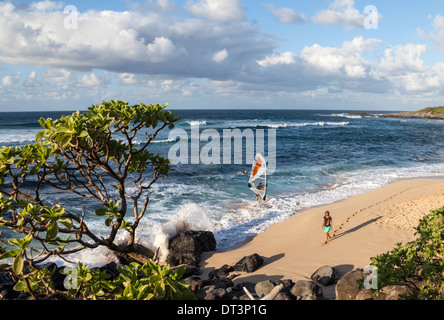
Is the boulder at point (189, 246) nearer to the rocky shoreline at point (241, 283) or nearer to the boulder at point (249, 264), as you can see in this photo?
the rocky shoreline at point (241, 283)

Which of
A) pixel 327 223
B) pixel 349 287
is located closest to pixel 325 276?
pixel 349 287

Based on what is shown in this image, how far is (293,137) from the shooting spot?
42562 millimetres

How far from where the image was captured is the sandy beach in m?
8.08

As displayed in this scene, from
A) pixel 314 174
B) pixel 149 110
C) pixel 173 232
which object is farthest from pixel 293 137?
pixel 149 110

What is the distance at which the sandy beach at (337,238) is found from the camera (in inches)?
318

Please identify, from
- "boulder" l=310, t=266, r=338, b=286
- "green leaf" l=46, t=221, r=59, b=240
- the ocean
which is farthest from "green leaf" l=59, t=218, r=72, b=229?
the ocean

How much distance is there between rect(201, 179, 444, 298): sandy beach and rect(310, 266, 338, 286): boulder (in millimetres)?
249

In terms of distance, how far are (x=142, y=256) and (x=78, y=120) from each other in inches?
225

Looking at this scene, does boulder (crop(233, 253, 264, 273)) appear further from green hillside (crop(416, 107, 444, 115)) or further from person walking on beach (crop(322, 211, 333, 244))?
green hillside (crop(416, 107, 444, 115))

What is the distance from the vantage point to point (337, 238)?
10.1 m

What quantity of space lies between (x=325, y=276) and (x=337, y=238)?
3.60m

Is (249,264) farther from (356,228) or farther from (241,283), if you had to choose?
(356,228)
